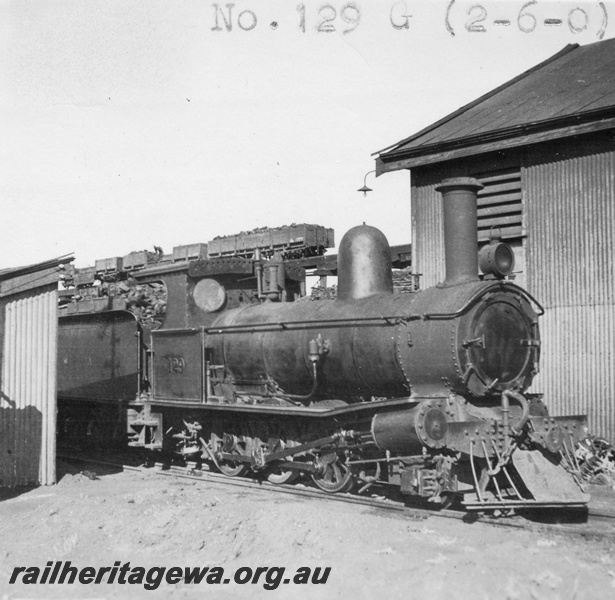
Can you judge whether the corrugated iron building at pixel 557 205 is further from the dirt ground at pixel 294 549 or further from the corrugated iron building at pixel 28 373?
the corrugated iron building at pixel 28 373

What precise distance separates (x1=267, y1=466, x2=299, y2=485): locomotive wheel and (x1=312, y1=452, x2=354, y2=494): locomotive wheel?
63cm

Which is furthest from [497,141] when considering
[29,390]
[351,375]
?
[29,390]

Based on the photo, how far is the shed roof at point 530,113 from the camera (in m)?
12.3

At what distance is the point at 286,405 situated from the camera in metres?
10.7

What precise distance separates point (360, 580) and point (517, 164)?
9.02 meters

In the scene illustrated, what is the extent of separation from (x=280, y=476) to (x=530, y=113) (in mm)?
7467

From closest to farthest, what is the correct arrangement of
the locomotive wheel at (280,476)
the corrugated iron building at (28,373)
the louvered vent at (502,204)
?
the locomotive wheel at (280,476) → the corrugated iron building at (28,373) → the louvered vent at (502,204)

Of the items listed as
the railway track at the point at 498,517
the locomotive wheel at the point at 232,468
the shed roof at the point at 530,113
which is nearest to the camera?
the railway track at the point at 498,517

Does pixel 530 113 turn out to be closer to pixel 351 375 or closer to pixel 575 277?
pixel 575 277

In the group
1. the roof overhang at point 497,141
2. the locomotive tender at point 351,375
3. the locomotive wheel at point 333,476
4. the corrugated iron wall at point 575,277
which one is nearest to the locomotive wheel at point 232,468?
the locomotive tender at point 351,375

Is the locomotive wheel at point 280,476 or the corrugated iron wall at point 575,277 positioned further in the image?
the corrugated iron wall at point 575,277

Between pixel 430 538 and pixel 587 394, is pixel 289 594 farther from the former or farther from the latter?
pixel 587 394

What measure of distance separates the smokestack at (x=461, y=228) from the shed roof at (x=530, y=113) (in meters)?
3.87

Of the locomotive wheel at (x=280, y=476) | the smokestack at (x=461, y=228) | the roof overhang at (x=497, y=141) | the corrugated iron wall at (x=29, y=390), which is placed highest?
the roof overhang at (x=497, y=141)
